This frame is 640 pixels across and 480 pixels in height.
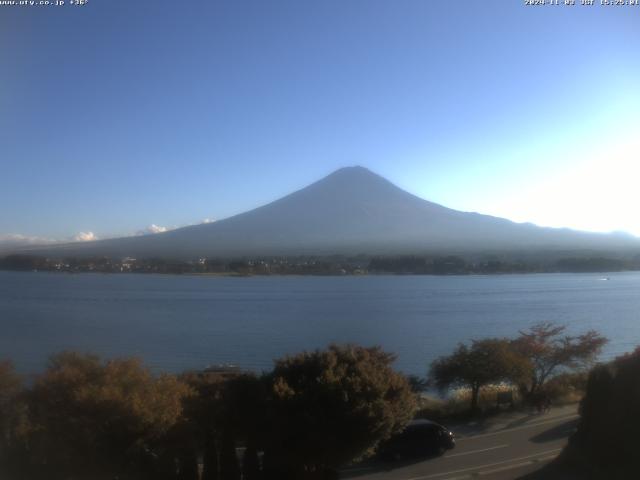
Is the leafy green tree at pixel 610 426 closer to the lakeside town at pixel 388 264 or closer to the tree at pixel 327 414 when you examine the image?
the tree at pixel 327 414

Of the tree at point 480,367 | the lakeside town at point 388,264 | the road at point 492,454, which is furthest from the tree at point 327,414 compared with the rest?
the lakeside town at point 388,264

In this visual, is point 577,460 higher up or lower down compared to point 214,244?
lower down

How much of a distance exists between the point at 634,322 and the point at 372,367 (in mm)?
27784

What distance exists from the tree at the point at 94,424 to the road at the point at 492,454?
3.48 m

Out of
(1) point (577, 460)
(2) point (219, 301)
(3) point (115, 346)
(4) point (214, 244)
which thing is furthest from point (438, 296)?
(1) point (577, 460)

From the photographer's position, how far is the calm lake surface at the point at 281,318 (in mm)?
22031

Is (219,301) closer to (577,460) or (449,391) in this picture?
(449,391)

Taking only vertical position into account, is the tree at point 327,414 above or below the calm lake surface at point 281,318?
above

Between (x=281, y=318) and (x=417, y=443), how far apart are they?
22565 millimetres

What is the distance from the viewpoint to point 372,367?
298 inches

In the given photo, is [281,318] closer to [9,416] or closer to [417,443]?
[417,443]

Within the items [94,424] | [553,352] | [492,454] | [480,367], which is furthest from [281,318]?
[94,424]

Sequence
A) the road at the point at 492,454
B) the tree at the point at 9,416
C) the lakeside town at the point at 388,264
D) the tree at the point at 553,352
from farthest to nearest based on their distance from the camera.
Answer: the lakeside town at the point at 388,264 → the tree at the point at 553,352 → the road at the point at 492,454 → the tree at the point at 9,416

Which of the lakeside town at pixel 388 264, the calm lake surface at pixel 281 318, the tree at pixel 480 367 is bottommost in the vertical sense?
the calm lake surface at pixel 281 318
